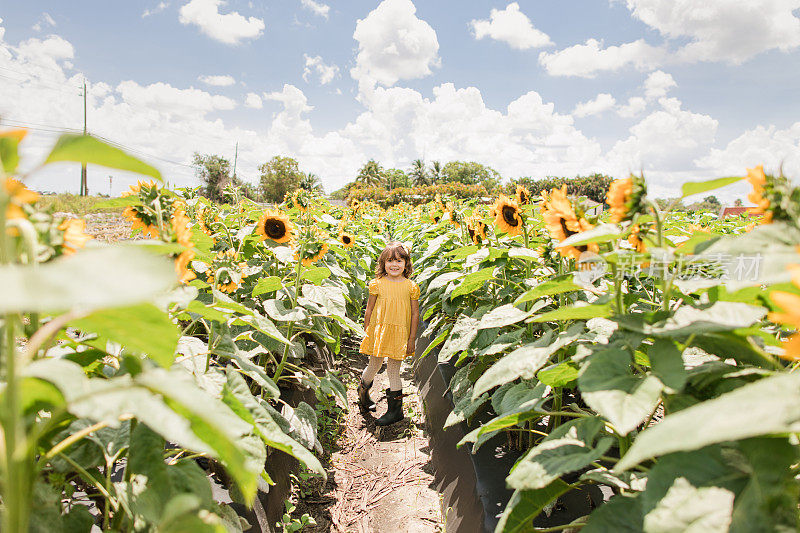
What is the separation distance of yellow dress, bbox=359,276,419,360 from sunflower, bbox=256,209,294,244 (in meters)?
1.35

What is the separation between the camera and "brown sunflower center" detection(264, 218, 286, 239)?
3590 millimetres

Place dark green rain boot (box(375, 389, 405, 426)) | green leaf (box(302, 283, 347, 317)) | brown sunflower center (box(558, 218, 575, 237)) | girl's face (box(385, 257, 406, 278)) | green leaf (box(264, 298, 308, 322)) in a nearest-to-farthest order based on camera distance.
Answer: brown sunflower center (box(558, 218, 575, 237)), green leaf (box(264, 298, 308, 322)), green leaf (box(302, 283, 347, 317)), dark green rain boot (box(375, 389, 405, 426)), girl's face (box(385, 257, 406, 278))

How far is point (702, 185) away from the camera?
1.07 meters

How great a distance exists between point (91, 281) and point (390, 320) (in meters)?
4.16

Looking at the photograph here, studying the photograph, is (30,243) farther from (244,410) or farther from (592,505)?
(592,505)

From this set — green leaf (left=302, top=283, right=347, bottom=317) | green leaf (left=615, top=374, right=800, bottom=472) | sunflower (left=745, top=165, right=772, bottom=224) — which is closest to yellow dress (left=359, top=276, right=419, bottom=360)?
green leaf (left=302, top=283, right=347, bottom=317)

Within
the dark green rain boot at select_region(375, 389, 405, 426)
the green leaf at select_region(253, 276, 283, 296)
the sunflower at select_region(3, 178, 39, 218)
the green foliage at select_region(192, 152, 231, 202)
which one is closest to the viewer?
the sunflower at select_region(3, 178, 39, 218)

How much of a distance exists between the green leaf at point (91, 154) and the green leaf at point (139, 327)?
25 cm

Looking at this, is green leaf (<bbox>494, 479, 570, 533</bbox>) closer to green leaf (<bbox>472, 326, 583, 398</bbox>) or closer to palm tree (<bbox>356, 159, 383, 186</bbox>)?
green leaf (<bbox>472, 326, 583, 398</bbox>)

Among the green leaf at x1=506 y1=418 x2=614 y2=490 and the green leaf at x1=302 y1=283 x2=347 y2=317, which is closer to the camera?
the green leaf at x1=506 y1=418 x2=614 y2=490

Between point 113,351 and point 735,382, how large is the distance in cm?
167

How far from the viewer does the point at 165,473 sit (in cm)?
107

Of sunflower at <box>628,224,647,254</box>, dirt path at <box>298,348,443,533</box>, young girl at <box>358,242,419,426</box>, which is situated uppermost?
sunflower at <box>628,224,647,254</box>

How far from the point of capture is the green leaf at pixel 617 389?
0.93 metres
